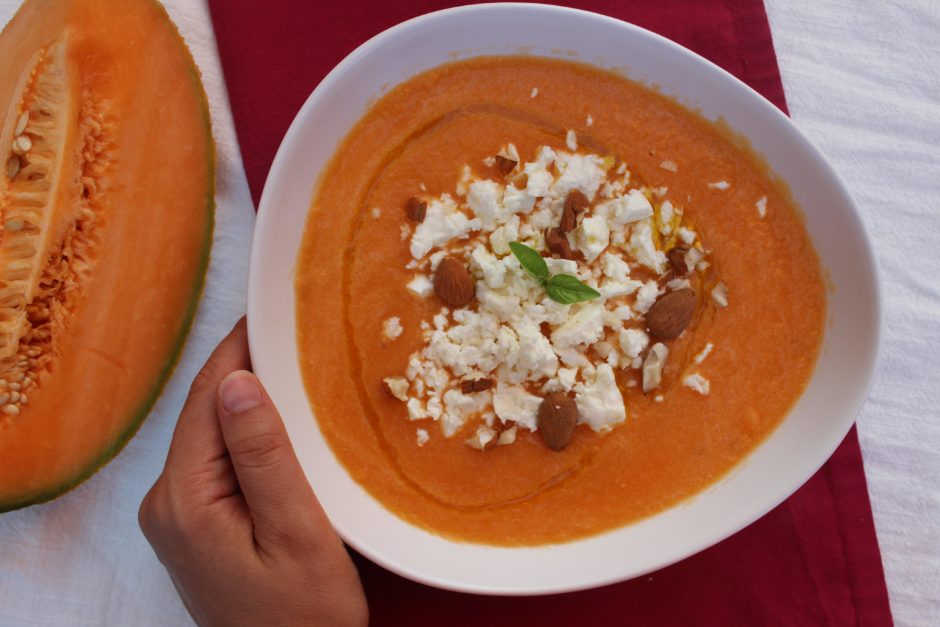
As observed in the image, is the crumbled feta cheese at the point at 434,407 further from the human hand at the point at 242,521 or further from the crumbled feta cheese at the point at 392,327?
the human hand at the point at 242,521

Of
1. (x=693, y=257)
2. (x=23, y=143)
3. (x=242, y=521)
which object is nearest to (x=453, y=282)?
(x=693, y=257)

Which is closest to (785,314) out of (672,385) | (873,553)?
(672,385)

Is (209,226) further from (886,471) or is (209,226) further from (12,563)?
(886,471)

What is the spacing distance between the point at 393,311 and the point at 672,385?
58 centimetres

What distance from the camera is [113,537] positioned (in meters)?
1.50

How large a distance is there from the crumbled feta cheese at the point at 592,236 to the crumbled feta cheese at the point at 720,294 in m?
0.25

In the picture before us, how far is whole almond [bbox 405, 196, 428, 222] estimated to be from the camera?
4.46ft

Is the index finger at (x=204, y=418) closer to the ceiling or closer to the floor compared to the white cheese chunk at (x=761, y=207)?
closer to the floor

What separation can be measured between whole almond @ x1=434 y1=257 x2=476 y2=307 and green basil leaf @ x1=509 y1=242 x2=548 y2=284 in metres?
0.11

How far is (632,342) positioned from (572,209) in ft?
0.93

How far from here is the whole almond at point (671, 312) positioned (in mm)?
1382

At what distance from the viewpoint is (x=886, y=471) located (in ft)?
5.19

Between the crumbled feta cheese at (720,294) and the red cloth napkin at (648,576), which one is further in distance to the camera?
the red cloth napkin at (648,576)

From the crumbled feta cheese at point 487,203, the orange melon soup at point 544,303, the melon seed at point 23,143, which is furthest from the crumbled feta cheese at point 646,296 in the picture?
the melon seed at point 23,143
